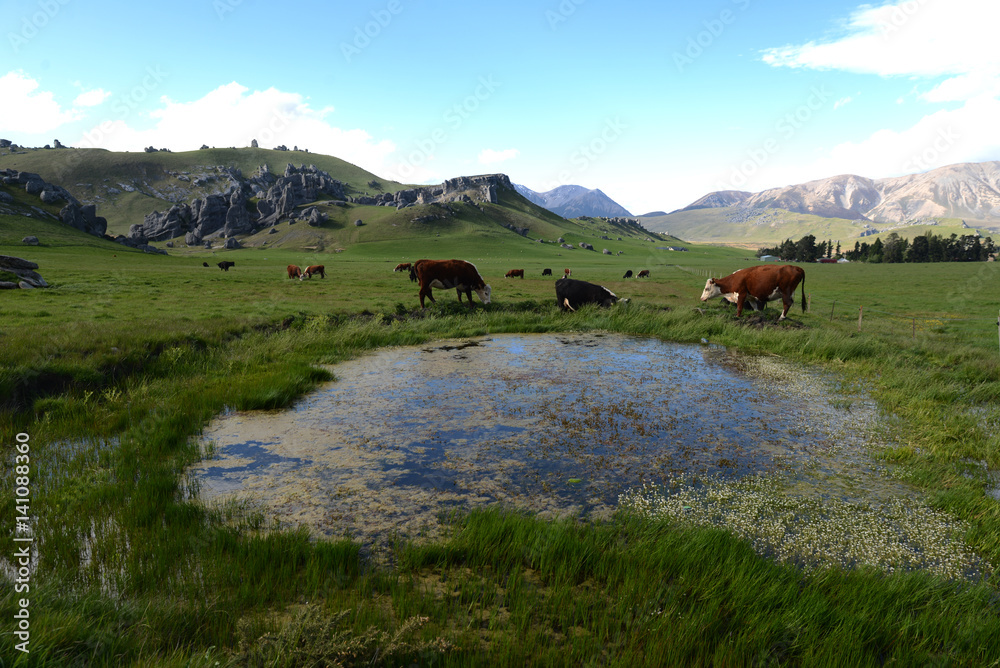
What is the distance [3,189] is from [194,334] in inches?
4604

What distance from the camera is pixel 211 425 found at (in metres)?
7.75

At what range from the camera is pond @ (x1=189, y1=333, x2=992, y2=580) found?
554 cm

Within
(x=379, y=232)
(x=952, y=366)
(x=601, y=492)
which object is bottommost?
(x=601, y=492)

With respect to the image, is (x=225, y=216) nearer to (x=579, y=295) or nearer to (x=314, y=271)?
(x=314, y=271)

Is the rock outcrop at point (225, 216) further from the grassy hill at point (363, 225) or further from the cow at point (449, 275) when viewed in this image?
the cow at point (449, 275)

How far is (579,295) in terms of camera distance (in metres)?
21.0

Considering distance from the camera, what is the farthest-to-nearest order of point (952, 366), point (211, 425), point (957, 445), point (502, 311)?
point (502, 311) < point (952, 366) < point (211, 425) < point (957, 445)

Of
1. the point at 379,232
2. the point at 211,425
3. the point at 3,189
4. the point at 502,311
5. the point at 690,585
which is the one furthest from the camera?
the point at 379,232

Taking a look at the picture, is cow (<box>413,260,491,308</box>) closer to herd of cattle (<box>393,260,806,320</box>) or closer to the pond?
herd of cattle (<box>393,260,806,320</box>)

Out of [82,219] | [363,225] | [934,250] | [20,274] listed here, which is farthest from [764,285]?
[363,225]

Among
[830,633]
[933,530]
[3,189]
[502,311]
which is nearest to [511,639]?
[830,633]

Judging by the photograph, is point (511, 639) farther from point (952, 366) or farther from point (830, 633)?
point (952, 366)

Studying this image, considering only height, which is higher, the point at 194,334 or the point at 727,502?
the point at 194,334

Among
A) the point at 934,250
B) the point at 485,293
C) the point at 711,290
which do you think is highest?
the point at 934,250
